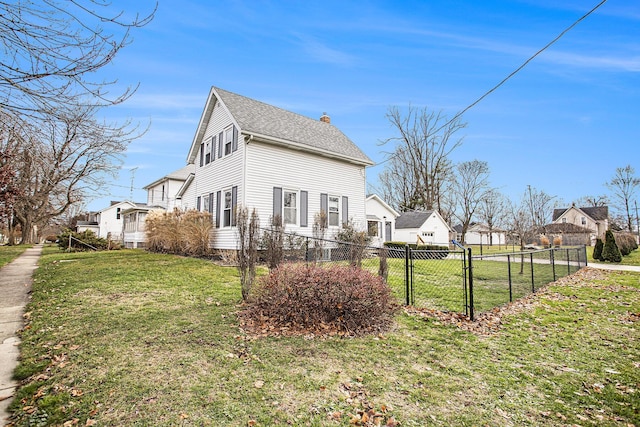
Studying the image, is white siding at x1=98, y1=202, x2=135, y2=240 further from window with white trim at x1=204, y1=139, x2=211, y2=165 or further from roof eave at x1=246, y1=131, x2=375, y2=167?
roof eave at x1=246, y1=131, x2=375, y2=167

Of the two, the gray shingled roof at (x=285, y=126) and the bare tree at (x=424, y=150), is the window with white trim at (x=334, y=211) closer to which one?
the gray shingled roof at (x=285, y=126)

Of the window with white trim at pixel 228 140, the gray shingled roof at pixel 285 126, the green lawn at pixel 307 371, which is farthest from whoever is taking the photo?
the window with white trim at pixel 228 140

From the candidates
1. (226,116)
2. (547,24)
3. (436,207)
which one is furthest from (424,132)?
(547,24)

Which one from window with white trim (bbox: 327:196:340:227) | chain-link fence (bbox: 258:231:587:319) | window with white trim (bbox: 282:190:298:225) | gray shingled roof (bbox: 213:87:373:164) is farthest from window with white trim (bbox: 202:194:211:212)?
chain-link fence (bbox: 258:231:587:319)

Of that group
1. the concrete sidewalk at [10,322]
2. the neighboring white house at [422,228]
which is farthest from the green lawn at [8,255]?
the neighboring white house at [422,228]

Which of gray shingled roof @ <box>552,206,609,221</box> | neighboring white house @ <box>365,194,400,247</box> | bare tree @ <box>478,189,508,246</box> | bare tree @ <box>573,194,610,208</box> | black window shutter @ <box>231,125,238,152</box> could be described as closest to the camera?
black window shutter @ <box>231,125,238,152</box>

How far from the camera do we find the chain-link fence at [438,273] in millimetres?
6401

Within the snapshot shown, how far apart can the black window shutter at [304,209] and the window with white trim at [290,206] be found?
0.79ft

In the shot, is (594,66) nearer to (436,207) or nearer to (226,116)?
(226,116)

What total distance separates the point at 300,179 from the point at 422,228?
59.4ft

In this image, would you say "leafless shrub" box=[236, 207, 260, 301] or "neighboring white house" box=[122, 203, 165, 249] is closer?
"leafless shrub" box=[236, 207, 260, 301]

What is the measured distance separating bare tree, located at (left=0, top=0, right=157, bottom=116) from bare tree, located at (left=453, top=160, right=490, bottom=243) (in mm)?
37579

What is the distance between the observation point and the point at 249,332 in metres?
4.67

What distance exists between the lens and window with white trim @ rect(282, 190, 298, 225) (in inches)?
555
